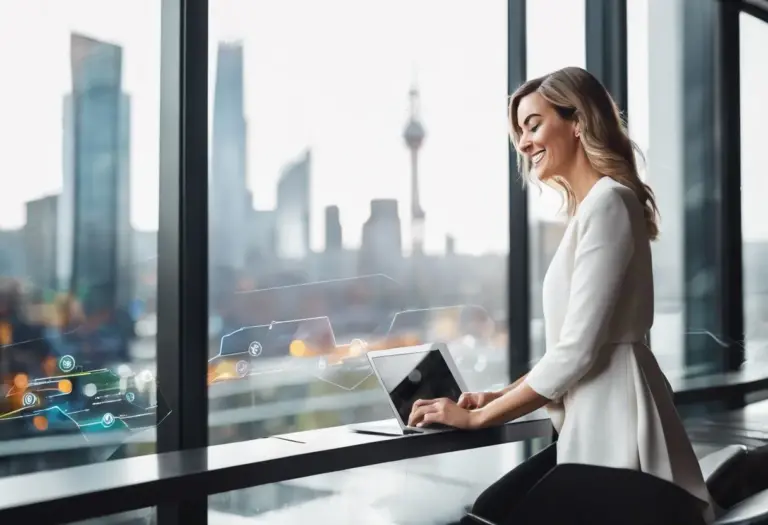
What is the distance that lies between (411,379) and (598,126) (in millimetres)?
742

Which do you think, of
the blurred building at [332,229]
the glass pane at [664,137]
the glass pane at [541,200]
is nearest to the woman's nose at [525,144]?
the blurred building at [332,229]

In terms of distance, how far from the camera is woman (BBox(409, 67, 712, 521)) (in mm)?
1598

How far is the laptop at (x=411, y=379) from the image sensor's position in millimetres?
1972

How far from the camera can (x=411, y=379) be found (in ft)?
6.61

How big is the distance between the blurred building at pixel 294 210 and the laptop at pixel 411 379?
0.44 metres

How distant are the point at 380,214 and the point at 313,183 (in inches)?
10.9

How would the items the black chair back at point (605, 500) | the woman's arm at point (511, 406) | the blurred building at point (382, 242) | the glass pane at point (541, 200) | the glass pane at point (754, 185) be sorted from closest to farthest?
the black chair back at point (605, 500) → the woman's arm at point (511, 406) → the blurred building at point (382, 242) → the glass pane at point (541, 200) → the glass pane at point (754, 185)

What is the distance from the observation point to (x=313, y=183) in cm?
236

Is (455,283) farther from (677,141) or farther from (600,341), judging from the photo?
(677,141)

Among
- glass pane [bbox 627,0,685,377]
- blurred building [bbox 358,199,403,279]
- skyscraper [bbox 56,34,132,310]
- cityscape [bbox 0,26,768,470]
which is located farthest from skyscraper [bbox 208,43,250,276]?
glass pane [bbox 627,0,685,377]

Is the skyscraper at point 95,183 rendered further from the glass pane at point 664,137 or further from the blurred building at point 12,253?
the glass pane at point 664,137

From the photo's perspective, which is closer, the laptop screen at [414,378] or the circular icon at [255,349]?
the laptop screen at [414,378]

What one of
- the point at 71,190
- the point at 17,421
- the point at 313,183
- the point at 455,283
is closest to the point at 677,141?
the point at 455,283

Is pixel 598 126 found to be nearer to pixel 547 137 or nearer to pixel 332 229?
pixel 547 137
